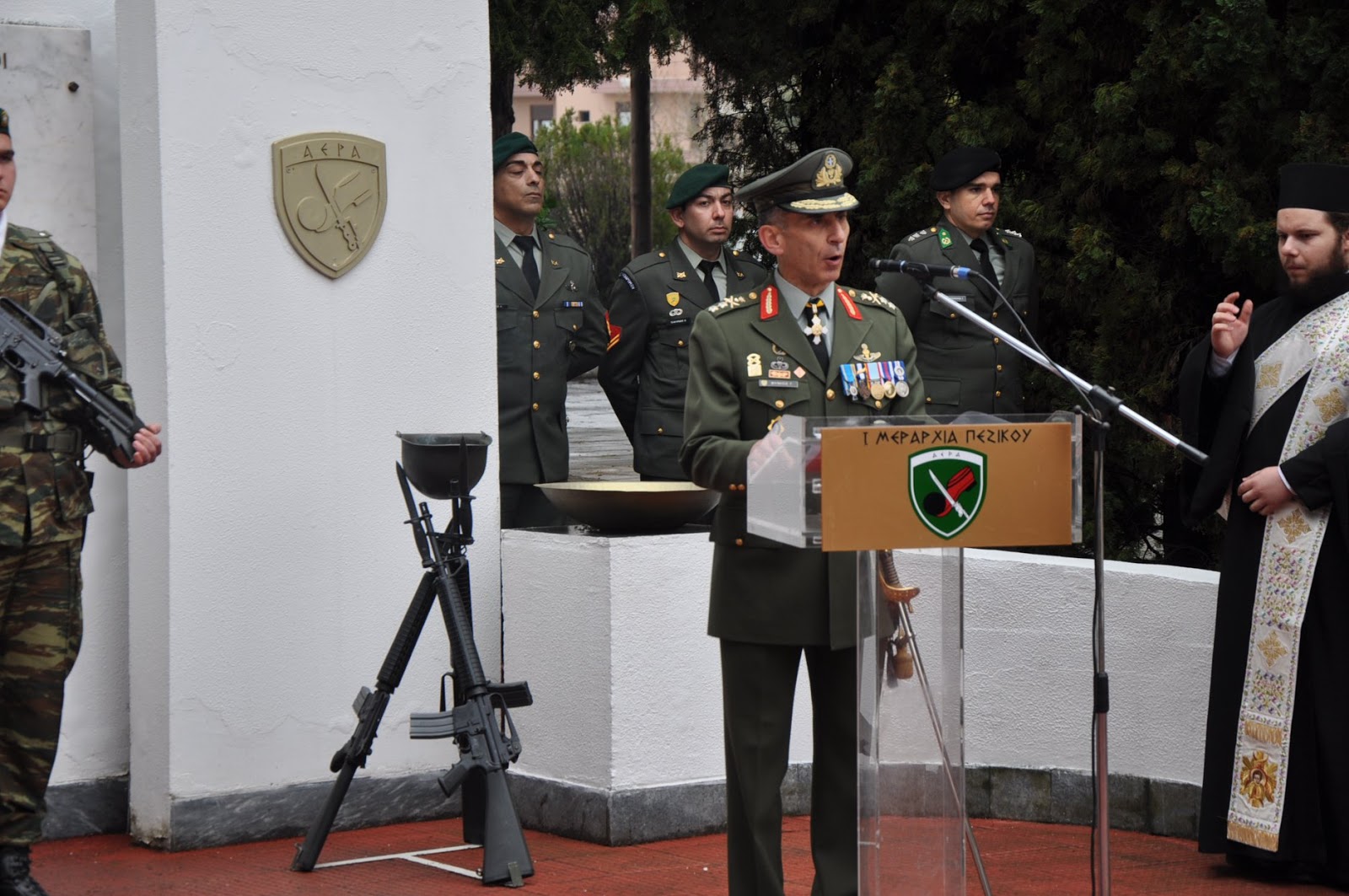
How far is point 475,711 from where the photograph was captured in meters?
5.54

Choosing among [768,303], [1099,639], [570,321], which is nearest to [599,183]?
[570,321]

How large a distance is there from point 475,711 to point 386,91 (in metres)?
2.12

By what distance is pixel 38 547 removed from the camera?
5.07 m

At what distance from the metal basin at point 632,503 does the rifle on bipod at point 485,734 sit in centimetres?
65

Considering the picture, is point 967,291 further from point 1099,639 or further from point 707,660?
point 1099,639

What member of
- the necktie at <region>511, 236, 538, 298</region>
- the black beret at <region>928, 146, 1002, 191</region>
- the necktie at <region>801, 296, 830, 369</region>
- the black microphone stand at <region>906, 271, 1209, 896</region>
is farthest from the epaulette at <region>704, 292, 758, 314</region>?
the black beret at <region>928, 146, 1002, 191</region>

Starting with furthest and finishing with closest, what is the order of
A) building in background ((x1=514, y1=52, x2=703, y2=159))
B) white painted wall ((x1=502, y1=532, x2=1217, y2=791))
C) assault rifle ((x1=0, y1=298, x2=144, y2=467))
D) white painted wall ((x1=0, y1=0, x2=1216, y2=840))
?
1. building in background ((x1=514, y1=52, x2=703, y2=159))
2. white painted wall ((x1=502, y1=532, x2=1217, y2=791))
3. white painted wall ((x1=0, y1=0, x2=1216, y2=840))
4. assault rifle ((x1=0, y1=298, x2=144, y2=467))

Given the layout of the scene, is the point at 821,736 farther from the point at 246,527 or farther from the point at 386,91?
the point at 386,91

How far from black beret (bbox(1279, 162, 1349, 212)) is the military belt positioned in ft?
11.5

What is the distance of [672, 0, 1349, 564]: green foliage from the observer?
23.9 ft

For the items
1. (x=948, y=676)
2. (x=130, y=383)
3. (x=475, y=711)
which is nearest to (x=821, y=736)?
(x=948, y=676)

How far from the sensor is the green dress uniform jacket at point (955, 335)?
7434mm

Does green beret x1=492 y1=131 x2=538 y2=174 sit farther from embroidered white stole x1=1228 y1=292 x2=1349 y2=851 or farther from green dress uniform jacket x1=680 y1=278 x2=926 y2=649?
embroidered white stole x1=1228 y1=292 x2=1349 y2=851

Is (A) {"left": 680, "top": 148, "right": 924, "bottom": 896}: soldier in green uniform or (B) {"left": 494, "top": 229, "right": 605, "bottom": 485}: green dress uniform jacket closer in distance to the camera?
(A) {"left": 680, "top": 148, "right": 924, "bottom": 896}: soldier in green uniform
